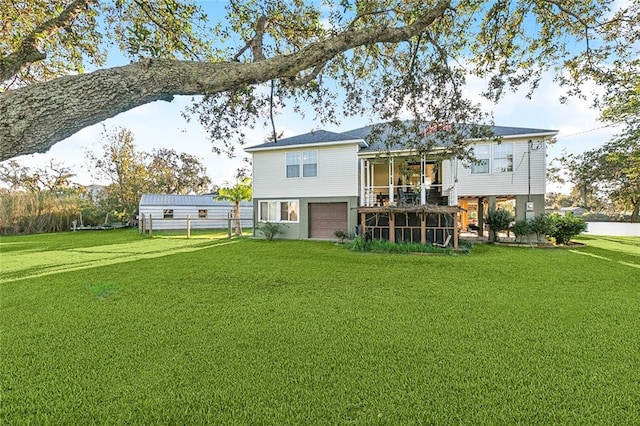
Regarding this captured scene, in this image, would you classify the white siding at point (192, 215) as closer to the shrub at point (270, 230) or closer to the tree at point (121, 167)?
the tree at point (121, 167)

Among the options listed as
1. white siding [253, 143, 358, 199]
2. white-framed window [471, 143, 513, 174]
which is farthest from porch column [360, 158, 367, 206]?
white-framed window [471, 143, 513, 174]

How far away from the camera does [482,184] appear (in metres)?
14.2

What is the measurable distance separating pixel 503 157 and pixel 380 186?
5.72 m

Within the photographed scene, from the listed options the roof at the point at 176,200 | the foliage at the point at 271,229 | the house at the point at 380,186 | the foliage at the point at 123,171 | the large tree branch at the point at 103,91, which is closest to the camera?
the large tree branch at the point at 103,91

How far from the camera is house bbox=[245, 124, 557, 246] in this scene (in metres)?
12.7

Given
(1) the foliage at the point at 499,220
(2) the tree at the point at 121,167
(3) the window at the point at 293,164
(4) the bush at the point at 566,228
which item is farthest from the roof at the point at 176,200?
(4) the bush at the point at 566,228

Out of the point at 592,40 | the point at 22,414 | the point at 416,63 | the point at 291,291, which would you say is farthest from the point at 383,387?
the point at 592,40

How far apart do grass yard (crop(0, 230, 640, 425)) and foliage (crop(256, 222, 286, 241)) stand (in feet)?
28.4

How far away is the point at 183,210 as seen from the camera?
23.8 m

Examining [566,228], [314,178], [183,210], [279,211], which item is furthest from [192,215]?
[566,228]

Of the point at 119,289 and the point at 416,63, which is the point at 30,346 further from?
the point at 416,63

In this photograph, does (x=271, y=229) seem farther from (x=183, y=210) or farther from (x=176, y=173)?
(x=176, y=173)

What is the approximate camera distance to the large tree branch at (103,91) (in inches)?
68.7

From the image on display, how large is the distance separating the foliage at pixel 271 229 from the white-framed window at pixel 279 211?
18.8 inches
